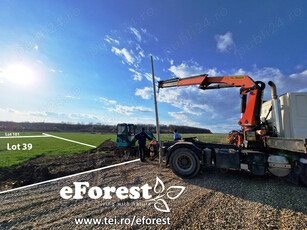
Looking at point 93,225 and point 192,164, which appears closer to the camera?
point 93,225

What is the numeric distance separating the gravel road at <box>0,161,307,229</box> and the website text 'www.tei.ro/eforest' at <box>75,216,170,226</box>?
0.09 metres

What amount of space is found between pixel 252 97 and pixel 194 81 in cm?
258

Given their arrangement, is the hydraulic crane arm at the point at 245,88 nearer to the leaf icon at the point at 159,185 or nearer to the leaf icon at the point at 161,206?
the leaf icon at the point at 159,185

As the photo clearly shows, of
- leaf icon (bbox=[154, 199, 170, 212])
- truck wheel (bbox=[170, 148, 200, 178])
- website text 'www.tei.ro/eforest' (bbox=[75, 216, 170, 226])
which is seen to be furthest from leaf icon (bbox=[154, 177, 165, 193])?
website text 'www.tei.ro/eforest' (bbox=[75, 216, 170, 226])

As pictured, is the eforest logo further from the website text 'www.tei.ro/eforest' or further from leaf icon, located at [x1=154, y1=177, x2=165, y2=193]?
the website text 'www.tei.ro/eforest'

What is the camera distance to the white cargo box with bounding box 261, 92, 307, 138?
460 centimetres

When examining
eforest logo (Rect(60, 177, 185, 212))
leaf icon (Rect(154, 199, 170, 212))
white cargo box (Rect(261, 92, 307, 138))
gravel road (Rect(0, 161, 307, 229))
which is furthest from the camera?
white cargo box (Rect(261, 92, 307, 138))

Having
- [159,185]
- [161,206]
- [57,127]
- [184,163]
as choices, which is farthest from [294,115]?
[57,127]

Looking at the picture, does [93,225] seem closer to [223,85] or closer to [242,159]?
[242,159]

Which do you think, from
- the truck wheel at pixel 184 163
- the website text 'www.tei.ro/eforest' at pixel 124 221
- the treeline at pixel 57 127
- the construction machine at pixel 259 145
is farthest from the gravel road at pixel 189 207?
the treeline at pixel 57 127

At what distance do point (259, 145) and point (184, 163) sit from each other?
2920mm

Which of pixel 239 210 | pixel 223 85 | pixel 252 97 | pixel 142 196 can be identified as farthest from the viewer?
pixel 223 85

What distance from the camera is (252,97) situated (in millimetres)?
5727

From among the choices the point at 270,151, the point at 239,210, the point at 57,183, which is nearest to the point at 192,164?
the point at 239,210
